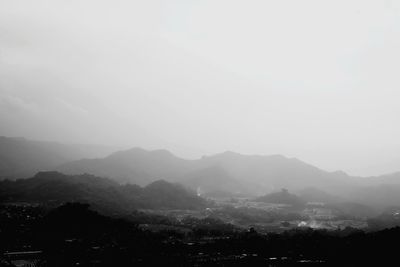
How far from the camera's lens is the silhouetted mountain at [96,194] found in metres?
127

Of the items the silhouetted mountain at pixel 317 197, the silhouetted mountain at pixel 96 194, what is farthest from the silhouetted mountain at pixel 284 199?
the silhouetted mountain at pixel 96 194

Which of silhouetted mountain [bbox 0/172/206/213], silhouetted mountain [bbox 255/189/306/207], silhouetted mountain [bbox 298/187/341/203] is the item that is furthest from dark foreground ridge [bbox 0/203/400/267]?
silhouetted mountain [bbox 298/187/341/203]

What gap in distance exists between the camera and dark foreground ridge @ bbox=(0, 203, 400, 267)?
48.0 metres

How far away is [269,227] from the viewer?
109 meters

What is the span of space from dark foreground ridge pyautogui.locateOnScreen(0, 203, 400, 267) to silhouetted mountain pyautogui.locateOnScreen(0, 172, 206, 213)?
144ft

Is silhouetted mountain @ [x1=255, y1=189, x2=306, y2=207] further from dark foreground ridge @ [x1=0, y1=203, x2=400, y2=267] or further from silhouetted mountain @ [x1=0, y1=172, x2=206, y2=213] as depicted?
dark foreground ridge @ [x1=0, y1=203, x2=400, y2=267]

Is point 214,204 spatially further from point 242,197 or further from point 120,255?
point 120,255

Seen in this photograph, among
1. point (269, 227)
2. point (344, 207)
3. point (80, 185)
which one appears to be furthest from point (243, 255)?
point (344, 207)

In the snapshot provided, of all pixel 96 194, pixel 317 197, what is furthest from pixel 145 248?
pixel 317 197

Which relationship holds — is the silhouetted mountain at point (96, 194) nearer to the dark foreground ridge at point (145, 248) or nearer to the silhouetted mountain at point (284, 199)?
the silhouetted mountain at point (284, 199)

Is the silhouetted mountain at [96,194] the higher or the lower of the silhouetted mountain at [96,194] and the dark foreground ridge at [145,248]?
the higher

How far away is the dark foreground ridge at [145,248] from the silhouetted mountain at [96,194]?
43773 mm

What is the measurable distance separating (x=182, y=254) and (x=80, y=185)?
305 ft

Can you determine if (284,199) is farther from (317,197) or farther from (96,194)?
(96,194)
